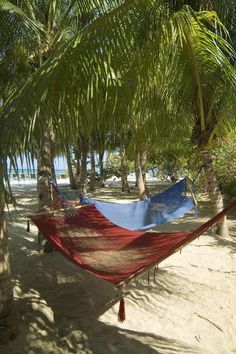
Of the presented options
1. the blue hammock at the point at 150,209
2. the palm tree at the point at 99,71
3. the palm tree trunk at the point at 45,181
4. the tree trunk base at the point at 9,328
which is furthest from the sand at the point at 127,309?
the blue hammock at the point at 150,209

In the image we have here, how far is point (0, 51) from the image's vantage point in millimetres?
4715

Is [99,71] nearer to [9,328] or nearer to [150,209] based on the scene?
[9,328]

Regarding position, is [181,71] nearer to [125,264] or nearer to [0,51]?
[0,51]

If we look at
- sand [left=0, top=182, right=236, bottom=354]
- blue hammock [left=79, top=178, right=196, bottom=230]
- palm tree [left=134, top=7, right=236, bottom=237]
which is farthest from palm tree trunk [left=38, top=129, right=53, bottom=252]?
palm tree [left=134, top=7, right=236, bottom=237]

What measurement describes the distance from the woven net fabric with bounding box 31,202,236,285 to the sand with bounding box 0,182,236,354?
35 cm

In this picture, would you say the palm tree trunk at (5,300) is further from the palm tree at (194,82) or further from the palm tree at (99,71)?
the palm tree at (194,82)

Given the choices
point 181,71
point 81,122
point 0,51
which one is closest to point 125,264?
point 81,122

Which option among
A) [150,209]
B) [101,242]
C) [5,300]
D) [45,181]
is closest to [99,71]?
[5,300]

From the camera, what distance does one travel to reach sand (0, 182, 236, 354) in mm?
3195

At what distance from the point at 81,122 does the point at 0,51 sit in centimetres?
255

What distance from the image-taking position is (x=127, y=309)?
3.83m

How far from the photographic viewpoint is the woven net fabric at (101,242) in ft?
10.4

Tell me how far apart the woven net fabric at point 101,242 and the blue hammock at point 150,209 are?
1.02 metres

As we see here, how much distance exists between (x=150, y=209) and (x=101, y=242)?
91.4 inches
